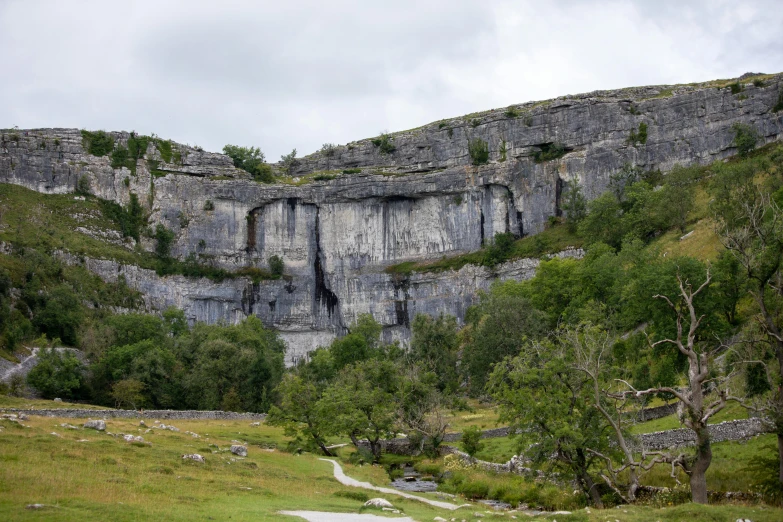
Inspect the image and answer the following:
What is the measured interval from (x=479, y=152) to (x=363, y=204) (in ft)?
64.7

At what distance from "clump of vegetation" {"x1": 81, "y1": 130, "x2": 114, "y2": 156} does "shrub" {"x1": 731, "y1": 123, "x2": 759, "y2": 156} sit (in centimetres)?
8875

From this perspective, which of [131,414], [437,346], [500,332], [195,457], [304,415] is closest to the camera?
[195,457]

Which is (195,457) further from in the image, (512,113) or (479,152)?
(512,113)

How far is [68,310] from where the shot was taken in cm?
8844

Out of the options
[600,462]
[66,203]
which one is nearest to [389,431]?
[600,462]

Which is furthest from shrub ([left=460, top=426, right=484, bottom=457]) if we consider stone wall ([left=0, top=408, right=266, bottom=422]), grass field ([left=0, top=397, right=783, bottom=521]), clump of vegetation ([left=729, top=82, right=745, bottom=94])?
clump of vegetation ([left=729, top=82, right=745, bottom=94])

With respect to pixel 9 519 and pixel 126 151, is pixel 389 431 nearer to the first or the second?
pixel 9 519

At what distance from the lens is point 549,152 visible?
110750 mm

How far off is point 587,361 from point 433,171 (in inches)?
3594

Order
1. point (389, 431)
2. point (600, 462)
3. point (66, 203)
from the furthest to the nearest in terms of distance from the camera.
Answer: point (66, 203) → point (389, 431) → point (600, 462)

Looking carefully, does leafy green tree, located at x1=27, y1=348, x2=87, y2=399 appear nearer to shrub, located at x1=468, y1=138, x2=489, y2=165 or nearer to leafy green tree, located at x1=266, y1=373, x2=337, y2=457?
leafy green tree, located at x1=266, y1=373, x2=337, y2=457

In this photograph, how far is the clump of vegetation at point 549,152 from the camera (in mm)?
109875

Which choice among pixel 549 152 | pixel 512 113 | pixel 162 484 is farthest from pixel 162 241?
pixel 162 484

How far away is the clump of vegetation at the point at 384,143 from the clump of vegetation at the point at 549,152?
24252 millimetres
